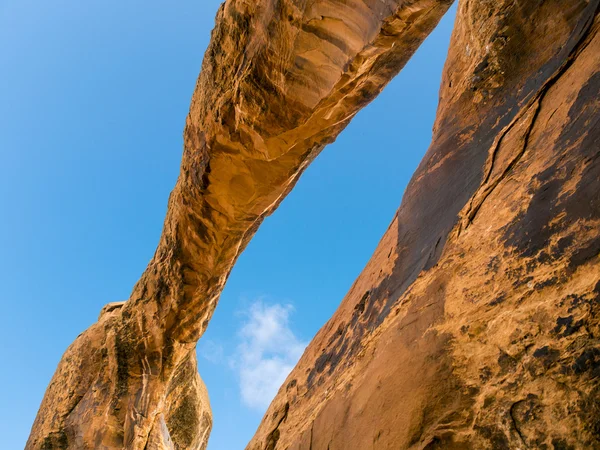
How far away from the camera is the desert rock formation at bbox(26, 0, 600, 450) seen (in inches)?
97.0

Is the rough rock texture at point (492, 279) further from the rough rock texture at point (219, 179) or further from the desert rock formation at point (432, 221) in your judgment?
the rough rock texture at point (219, 179)

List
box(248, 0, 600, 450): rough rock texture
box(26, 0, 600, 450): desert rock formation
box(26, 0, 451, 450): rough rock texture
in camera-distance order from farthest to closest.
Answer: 1. box(26, 0, 451, 450): rough rock texture
2. box(26, 0, 600, 450): desert rock formation
3. box(248, 0, 600, 450): rough rock texture

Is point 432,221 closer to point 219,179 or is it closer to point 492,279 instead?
point 492,279

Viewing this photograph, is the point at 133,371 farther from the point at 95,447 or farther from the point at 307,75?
the point at 307,75

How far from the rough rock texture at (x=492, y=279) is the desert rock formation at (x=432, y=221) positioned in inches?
0.5

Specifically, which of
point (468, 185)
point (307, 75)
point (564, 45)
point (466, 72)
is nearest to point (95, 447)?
point (307, 75)

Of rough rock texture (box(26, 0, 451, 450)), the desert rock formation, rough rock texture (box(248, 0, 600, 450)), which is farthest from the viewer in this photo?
rough rock texture (box(26, 0, 451, 450))

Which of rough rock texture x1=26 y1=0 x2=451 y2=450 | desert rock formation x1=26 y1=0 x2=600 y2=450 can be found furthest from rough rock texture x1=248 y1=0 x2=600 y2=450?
rough rock texture x1=26 y1=0 x2=451 y2=450

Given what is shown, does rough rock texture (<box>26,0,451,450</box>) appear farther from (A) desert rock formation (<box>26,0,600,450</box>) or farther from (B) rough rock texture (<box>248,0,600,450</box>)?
(B) rough rock texture (<box>248,0,600,450</box>)

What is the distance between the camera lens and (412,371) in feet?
10.3

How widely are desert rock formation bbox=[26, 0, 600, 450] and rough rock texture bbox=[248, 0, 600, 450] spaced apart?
14mm

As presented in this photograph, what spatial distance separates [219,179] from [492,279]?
5667mm

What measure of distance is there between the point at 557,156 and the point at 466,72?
273 cm

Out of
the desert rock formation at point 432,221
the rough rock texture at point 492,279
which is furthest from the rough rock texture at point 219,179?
the rough rock texture at point 492,279
